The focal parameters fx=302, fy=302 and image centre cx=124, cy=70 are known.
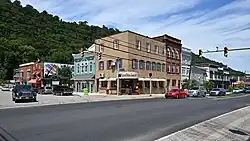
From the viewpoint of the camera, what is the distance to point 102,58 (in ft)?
182

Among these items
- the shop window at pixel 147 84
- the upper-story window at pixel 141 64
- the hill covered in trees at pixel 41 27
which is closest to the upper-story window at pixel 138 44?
the upper-story window at pixel 141 64

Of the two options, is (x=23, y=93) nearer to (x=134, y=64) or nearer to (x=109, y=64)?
(x=109, y=64)

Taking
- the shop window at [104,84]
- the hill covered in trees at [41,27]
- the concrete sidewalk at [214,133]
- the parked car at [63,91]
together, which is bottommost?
the concrete sidewalk at [214,133]

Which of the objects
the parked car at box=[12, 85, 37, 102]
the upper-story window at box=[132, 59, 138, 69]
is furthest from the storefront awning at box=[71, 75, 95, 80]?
the parked car at box=[12, 85, 37, 102]

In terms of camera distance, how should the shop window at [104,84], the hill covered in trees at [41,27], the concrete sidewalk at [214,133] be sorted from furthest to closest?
the shop window at [104,84], the hill covered in trees at [41,27], the concrete sidewalk at [214,133]

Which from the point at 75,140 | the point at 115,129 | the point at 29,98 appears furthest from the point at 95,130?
the point at 29,98

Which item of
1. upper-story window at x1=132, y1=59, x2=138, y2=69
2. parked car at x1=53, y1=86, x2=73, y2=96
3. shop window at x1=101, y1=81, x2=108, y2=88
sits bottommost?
parked car at x1=53, y1=86, x2=73, y2=96

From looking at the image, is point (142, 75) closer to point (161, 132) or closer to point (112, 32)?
point (112, 32)

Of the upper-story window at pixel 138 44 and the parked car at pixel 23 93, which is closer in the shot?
the parked car at pixel 23 93

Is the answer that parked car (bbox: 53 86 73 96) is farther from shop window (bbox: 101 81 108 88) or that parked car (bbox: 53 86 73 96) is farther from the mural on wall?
the mural on wall

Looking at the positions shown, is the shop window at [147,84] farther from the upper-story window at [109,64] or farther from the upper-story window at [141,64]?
the upper-story window at [109,64]

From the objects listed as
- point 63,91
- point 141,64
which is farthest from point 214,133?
point 141,64

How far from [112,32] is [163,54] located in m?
12.2

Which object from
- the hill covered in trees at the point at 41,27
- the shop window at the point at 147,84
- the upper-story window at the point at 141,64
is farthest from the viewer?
the shop window at the point at 147,84
